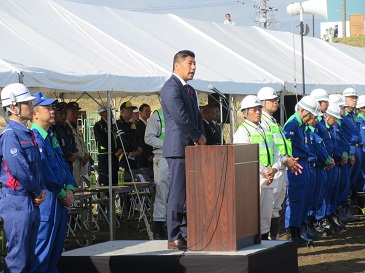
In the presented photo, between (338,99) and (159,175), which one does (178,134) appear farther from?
(338,99)

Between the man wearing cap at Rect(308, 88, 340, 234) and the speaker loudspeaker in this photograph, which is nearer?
the man wearing cap at Rect(308, 88, 340, 234)

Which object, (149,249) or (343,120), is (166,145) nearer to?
(149,249)

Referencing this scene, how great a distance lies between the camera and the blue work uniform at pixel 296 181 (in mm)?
12141

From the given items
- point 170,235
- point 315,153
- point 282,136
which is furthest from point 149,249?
point 315,153

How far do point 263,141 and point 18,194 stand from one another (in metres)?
3.99

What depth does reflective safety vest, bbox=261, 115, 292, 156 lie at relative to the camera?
11094 millimetres

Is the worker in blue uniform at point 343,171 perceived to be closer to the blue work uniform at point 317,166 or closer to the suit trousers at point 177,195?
the blue work uniform at point 317,166

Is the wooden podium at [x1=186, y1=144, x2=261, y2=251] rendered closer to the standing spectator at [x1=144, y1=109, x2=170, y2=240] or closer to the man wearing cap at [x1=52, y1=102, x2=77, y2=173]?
the standing spectator at [x1=144, y1=109, x2=170, y2=240]

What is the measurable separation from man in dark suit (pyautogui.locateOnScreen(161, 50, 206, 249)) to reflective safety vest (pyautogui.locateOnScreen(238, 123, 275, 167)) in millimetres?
1928


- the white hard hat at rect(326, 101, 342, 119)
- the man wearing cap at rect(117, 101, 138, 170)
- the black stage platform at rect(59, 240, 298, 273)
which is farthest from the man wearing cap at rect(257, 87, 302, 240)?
the man wearing cap at rect(117, 101, 138, 170)

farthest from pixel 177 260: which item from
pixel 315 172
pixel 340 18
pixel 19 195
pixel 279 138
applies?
pixel 340 18

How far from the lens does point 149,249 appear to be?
9.15 meters

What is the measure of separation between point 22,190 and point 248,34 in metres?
13.5

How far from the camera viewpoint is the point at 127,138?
619 inches
